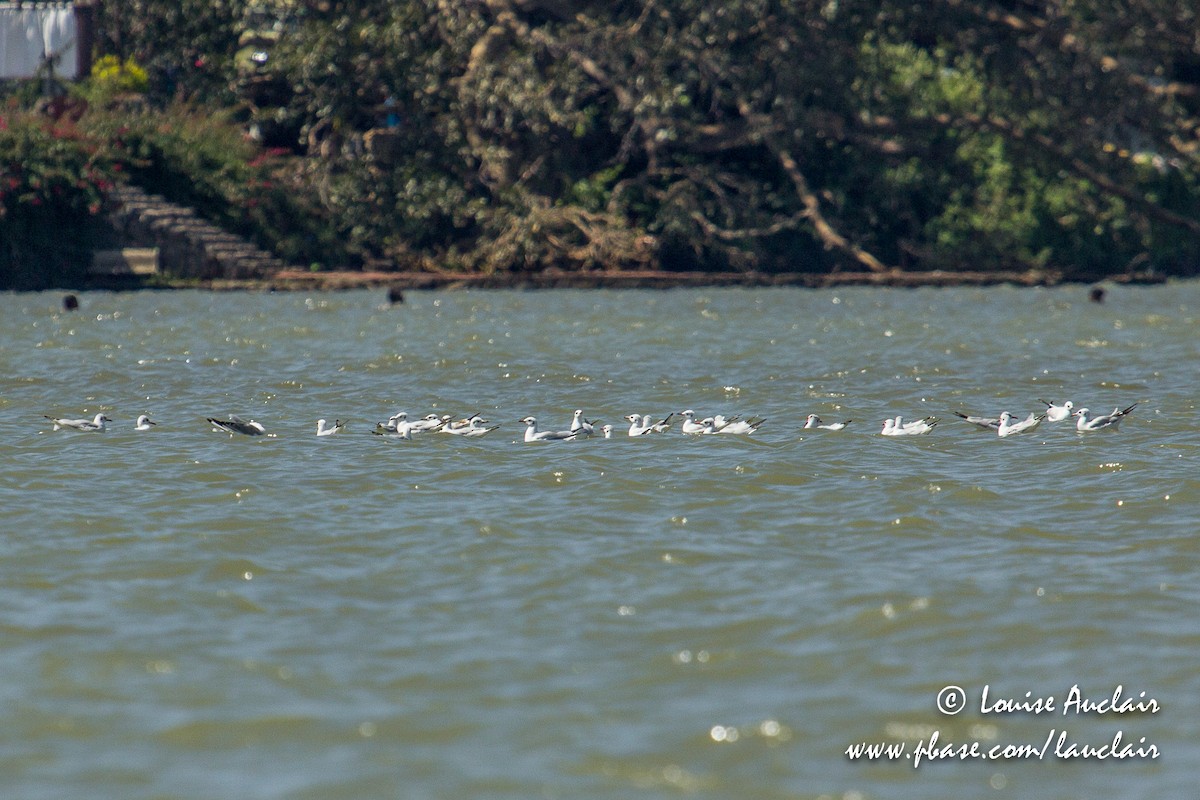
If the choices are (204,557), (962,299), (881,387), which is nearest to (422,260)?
(962,299)

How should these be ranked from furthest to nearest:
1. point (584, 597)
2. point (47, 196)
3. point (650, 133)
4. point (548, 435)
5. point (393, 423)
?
point (650, 133)
point (47, 196)
point (393, 423)
point (548, 435)
point (584, 597)

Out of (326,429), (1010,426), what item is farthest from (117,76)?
(1010,426)

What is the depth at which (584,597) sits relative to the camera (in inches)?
409

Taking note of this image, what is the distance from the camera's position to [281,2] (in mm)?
49219

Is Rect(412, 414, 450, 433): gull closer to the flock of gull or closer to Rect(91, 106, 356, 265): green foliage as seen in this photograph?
the flock of gull

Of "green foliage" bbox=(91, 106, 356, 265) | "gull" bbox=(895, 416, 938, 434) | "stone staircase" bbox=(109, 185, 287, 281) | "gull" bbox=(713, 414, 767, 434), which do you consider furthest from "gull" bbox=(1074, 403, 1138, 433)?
"green foliage" bbox=(91, 106, 356, 265)

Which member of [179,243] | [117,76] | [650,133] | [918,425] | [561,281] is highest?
[117,76]

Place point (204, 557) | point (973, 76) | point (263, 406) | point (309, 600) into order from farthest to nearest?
point (973, 76) < point (263, 406) < point (204, 557) < point (309, 600)

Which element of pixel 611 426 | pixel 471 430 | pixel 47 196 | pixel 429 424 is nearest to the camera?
pixel 471 430

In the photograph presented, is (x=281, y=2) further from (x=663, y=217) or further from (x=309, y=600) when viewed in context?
(x=309, y=600)

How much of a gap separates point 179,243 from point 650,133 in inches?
494

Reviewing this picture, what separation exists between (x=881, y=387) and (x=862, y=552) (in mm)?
11469

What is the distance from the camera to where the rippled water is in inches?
300

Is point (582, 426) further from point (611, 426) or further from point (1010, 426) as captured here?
point (1010, 426)
